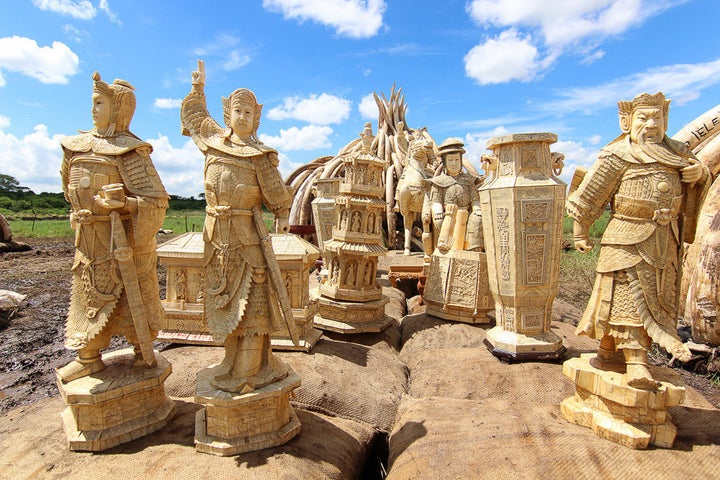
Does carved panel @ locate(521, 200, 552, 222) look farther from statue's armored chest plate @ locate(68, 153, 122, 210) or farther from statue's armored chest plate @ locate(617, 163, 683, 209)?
statue's armored chest plate @ locate(68, 153, 122, 210)

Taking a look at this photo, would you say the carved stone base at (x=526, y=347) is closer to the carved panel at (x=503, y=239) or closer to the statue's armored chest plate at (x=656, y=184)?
the carved panel at (x=503, y=239)

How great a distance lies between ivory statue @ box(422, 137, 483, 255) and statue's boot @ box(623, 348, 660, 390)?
9.43 ft

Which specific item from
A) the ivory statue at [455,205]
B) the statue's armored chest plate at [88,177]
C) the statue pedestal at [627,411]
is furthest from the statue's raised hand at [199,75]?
the ivory statue at [455,205]

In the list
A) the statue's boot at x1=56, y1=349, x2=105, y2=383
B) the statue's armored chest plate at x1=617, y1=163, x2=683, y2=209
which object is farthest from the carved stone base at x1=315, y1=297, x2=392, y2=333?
the statue's armored chest plate at x1=617, y1=163, x2=683, y2=209

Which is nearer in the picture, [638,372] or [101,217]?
[638,372]

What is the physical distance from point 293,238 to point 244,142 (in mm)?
2350

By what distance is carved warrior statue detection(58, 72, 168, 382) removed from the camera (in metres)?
3.02

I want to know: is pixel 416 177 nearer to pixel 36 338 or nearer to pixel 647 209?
pixel 647 209

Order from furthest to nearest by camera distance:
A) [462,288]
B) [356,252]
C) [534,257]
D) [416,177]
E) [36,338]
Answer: [416,177] < [36,338] < [462,288] < [356,252] < [534,257]

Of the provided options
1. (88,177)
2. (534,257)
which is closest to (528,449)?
(534,257)

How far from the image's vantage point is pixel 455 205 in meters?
6.13

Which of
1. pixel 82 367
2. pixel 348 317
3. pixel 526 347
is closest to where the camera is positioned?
pixel 82 367

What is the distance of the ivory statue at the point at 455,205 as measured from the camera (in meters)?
5.86

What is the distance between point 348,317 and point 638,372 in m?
3.43
